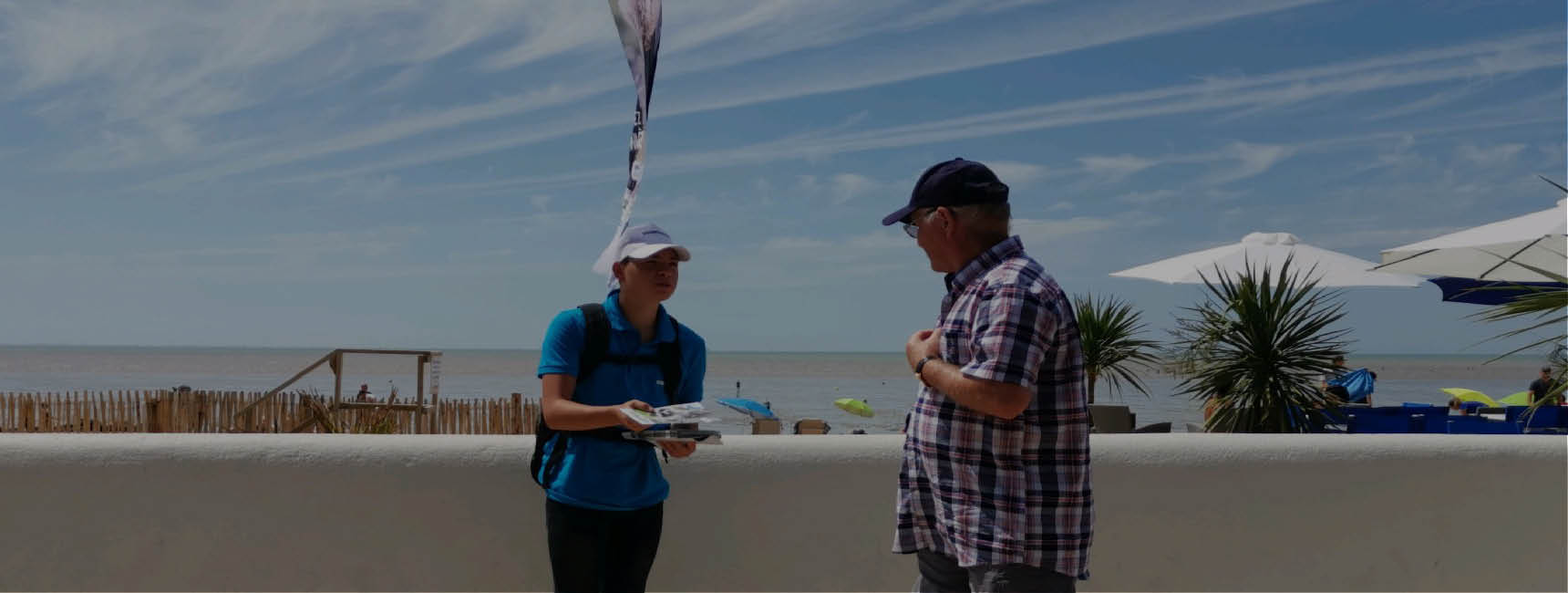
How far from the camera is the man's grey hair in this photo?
7.22ft

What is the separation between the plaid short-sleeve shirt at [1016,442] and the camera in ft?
6.75

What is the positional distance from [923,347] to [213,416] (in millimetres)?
11441

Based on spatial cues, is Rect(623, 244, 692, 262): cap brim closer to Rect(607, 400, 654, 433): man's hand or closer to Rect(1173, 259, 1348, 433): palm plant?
Rect(607, 400, 654, 433): man's hand

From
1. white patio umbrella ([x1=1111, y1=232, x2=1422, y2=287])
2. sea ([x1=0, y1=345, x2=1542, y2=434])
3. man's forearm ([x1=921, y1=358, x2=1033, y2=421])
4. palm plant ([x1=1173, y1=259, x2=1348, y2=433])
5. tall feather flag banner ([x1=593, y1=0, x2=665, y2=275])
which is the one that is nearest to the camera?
man's forearm ([x1=921, y1=358, x2=1033, y2=421])

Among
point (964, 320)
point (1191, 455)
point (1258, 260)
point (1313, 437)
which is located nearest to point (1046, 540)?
point (964, 320)

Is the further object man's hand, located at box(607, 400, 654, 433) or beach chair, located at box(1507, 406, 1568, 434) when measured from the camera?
beach chair, located at box(1507, 406, 1568, 434)

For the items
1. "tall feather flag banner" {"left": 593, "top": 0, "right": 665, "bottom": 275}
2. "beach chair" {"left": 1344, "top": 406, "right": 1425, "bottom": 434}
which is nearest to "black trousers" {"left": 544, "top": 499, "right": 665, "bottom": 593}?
"tall feather flag banner" {"left": 593, "top": 0, "right": 665, "bottom": 275}

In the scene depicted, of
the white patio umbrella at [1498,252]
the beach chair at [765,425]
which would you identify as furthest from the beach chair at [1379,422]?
the beach chair at [765,425]

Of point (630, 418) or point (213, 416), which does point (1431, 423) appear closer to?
point (630, 418)

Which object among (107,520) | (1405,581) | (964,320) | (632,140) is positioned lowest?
(1405,581)

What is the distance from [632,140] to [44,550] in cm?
229

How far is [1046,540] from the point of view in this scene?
2088mm

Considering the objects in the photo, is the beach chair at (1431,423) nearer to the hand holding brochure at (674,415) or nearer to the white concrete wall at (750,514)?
the white concrete wall at (750,514)

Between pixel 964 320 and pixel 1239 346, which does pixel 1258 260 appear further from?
pixel 964 320
